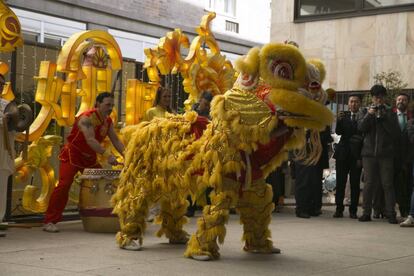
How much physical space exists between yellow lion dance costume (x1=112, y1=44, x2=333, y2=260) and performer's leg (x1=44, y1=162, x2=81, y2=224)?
175 cm

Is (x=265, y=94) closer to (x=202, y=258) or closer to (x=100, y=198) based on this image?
(x=202, y=258)

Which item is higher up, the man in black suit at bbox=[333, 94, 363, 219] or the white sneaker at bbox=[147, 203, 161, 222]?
the man in black suit at bbox=[333, 94, 363, 219]

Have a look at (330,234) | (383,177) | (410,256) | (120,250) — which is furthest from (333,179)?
(120,250)

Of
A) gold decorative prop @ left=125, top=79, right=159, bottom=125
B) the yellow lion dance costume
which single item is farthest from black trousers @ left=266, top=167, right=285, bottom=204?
the yellow lion dance costume

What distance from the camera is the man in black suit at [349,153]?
1151 cm

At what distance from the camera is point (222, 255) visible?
23.8ft

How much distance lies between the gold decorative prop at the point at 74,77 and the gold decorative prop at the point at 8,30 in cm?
61

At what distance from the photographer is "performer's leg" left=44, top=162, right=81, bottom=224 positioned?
906 cm

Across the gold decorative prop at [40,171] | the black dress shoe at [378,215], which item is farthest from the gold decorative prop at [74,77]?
the black dress shoe at [378,215]

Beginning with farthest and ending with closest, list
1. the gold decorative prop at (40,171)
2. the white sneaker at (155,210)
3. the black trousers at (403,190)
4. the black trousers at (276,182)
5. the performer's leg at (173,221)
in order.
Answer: the black trousers at (276,182)
the black trousers at (403,190)
the gold decorative prop at (40,171)
the white sneaker at (155,210)
the performer's leg at (173,221)

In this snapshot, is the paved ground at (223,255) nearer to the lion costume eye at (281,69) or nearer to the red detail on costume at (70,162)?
the red detail on costume at (70,162)

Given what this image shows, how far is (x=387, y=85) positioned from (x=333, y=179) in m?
2.10

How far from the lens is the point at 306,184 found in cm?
1166

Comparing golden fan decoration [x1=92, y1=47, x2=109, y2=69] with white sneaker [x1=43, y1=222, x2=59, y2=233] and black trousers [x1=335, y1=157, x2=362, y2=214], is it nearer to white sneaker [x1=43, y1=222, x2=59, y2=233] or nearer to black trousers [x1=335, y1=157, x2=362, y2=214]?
white sneaker [x1=43, y1=222, x2=59, y2=233]
